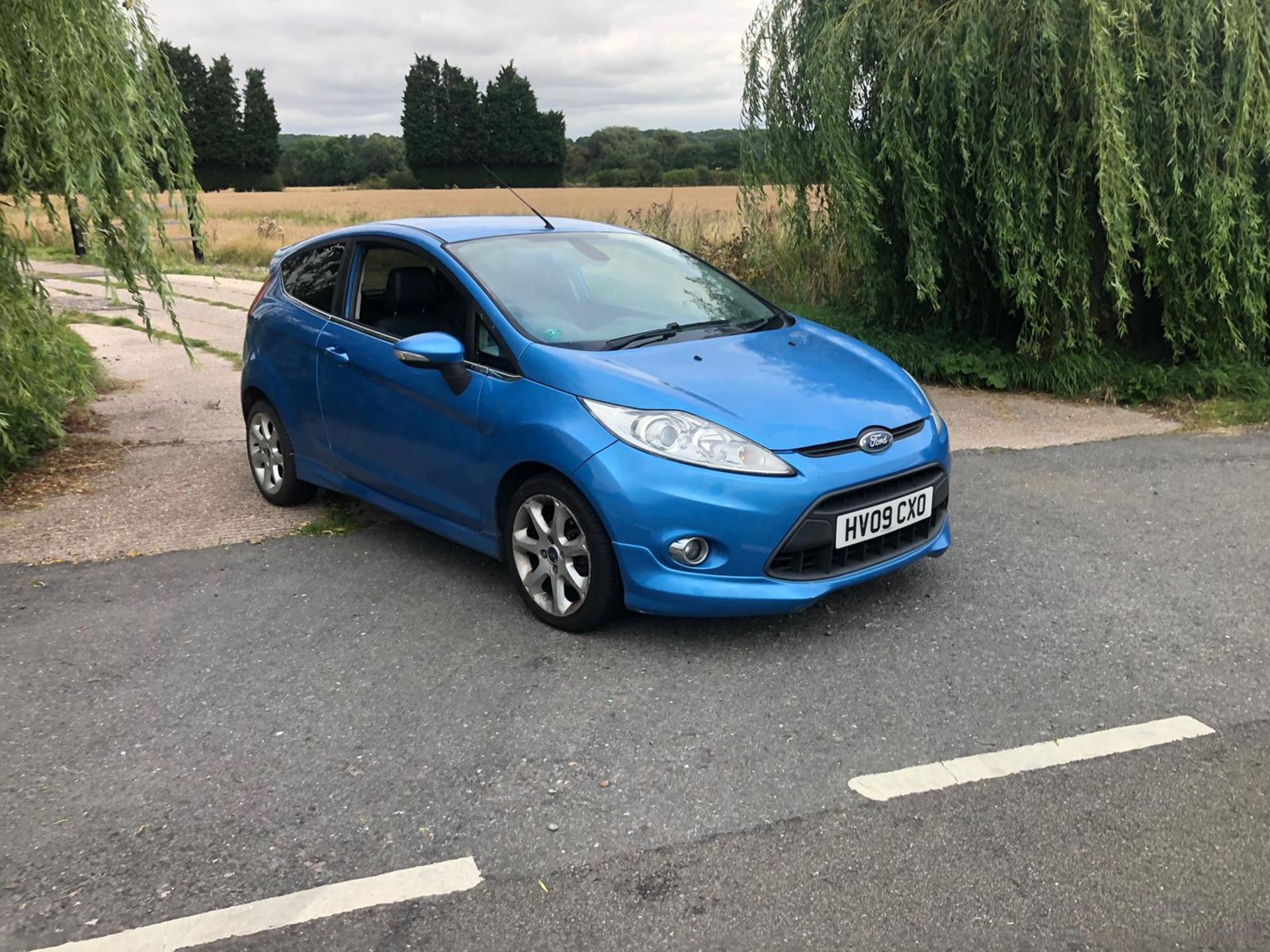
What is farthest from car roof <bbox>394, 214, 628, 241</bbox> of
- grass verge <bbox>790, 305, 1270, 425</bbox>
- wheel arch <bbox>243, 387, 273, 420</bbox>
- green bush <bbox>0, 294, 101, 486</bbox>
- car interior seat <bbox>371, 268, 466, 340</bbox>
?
grass verge <bbox>790, 305, 1270, 425</bbox>

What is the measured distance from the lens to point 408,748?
337 cm

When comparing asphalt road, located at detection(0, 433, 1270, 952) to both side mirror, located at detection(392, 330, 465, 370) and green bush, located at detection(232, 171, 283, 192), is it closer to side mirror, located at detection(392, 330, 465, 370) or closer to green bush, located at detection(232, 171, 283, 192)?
side mirror, located at detection(392, 330, 465, 370)

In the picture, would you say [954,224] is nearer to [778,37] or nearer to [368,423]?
[778,37]

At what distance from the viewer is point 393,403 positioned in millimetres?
4852

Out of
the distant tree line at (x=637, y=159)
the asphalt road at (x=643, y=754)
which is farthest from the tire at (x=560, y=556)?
the distant tree line at (x=637, y=159)

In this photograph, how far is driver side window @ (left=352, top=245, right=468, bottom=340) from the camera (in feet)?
15.8

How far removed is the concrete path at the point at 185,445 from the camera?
5664 mm

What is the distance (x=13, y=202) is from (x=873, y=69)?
21.5 feet

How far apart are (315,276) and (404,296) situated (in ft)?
2.78

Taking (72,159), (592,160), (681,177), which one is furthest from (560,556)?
(592,160)

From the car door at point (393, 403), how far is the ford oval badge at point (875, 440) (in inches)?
62.0

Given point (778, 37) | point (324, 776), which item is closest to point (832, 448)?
point (324, 776)

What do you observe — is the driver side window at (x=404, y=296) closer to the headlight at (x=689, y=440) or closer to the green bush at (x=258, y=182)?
the headlight at (x=689, y=440)

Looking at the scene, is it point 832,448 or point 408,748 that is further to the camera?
point 832,448
